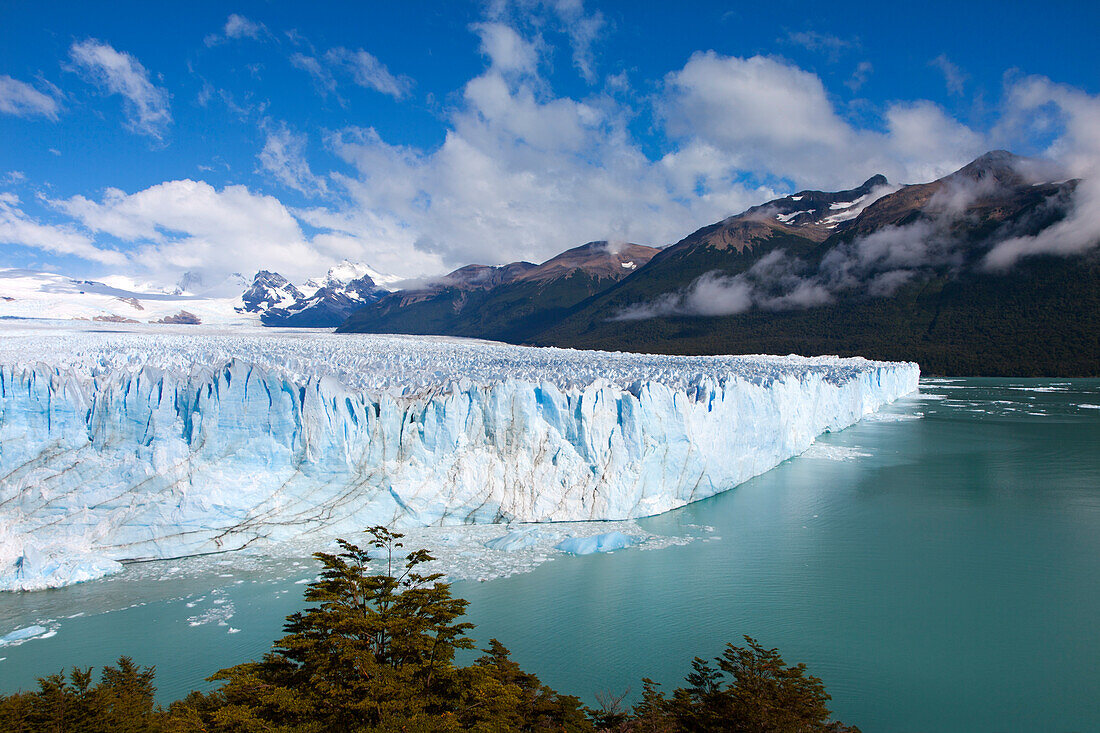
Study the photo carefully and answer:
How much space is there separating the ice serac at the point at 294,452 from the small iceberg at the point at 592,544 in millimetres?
1347

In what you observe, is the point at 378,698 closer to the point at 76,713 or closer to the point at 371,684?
the point at 371,684

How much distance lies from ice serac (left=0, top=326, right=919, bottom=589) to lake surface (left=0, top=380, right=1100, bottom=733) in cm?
89

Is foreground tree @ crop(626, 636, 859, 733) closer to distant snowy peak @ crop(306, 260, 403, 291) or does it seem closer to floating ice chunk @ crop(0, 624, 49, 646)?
floating ice chunk @ crop(0, 624, 49, 646)

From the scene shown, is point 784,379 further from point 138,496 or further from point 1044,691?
point 138,496

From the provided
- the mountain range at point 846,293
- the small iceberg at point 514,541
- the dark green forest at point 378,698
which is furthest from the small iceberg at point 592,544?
the mountain range at point 846,293

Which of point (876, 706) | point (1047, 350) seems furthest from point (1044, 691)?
point (1047, 350)

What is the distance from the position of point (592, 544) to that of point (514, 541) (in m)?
1.41

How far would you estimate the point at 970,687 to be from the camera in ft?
22.5

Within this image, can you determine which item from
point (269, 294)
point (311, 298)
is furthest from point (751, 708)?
point (269, 294)

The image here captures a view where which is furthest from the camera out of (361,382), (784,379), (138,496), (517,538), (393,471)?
(784,379)

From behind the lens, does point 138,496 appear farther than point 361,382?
No

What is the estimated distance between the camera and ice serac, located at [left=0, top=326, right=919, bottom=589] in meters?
9.92

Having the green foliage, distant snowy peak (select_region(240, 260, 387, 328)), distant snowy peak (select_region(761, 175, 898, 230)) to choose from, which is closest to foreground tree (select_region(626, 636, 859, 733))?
the green foliage

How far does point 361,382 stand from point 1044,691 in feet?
39.8
